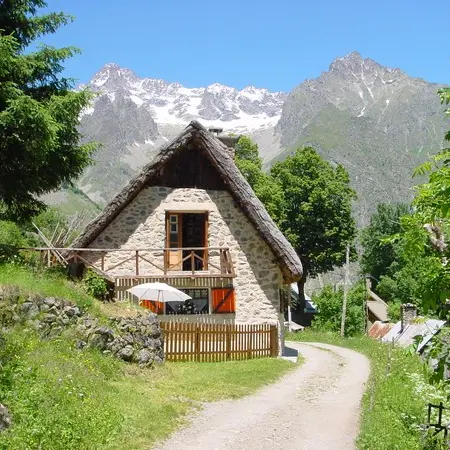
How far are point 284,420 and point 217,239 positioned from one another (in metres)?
10.7

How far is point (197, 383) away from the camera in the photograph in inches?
537

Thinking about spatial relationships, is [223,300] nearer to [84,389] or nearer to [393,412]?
[393,412]

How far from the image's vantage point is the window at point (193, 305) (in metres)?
20.5

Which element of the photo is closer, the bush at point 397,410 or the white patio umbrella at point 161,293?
the bush at point 397,410

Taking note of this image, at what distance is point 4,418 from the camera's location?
7758 millimetres

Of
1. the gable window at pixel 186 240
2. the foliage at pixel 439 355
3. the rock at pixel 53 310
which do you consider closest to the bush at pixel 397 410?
the foliage at pixel 439 355

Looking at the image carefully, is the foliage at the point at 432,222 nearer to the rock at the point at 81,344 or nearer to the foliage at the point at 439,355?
the foliage at the point at 439,355

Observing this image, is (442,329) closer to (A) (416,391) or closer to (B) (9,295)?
(A) (416,391)

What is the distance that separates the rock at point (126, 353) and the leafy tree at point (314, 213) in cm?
3128

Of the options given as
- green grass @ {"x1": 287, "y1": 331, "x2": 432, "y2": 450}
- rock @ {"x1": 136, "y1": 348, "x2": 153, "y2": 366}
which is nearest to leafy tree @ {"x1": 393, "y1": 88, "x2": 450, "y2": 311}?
green grass @ {"x1": 287, "y1": 331, "x2": 432, "y2": 450}

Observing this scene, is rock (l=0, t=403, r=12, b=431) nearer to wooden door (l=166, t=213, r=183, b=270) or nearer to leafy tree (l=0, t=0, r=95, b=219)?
leafy tree (l=0, t=0, r=95, b=219)

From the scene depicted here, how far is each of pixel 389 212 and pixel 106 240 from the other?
44.4m

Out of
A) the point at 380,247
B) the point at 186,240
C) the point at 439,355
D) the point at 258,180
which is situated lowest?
the point at 439,355

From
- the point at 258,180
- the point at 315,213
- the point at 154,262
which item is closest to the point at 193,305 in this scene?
the point at 154,262
